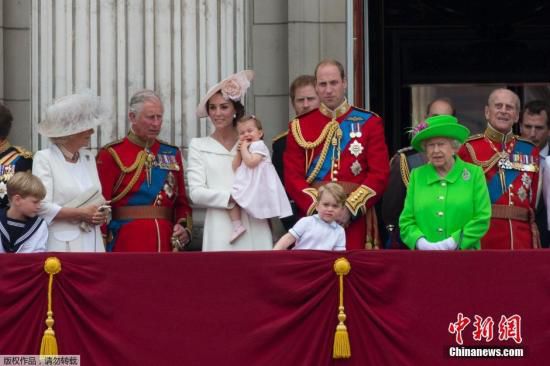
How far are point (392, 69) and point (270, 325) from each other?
542cm

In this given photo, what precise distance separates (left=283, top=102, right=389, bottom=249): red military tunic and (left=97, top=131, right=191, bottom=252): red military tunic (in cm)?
88

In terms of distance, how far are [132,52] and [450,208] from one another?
3.37 m

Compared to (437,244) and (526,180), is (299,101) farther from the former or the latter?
(437,244)

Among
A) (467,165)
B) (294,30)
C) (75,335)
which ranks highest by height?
(294,30)

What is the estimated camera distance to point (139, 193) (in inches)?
544

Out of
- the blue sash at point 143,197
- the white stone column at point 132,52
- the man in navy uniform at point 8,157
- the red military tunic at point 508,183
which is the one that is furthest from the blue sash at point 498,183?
the man in navy uniform at point 8,157

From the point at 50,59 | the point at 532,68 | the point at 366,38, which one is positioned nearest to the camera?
the point at 50,59

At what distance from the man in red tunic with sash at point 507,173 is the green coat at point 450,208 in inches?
21.2

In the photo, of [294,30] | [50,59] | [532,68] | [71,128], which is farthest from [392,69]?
[71,128]

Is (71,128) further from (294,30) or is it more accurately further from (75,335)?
(294,30)

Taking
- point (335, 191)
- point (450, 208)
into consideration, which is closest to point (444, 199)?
point (450, 208)

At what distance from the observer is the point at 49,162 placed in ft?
43.5

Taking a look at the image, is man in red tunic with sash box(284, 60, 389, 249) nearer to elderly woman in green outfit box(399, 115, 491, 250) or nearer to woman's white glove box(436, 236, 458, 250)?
elderly woman in green outfit box(399, 115, 491, 250)

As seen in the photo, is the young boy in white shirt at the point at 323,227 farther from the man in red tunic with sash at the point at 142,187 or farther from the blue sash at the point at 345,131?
the man in red tunic with sash at the point at 142,187
